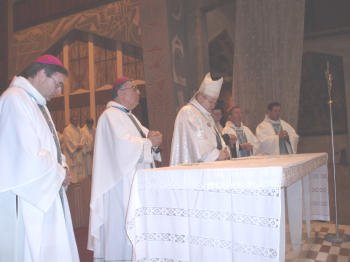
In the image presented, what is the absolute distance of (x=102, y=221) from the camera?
3.77 meters

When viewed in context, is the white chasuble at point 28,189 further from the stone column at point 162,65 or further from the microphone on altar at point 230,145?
the stone column at point 162,65

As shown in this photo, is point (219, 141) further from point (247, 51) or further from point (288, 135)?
point (247, 51)

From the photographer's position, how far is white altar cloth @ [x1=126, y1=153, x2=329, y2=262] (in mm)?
2277

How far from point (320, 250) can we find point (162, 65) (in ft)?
16.4

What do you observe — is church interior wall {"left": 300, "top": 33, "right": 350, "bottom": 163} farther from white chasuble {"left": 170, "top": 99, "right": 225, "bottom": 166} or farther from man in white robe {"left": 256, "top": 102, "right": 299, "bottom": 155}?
white chasuble {"left": 170, "top": 99, "right": 225, "bottom": 166}

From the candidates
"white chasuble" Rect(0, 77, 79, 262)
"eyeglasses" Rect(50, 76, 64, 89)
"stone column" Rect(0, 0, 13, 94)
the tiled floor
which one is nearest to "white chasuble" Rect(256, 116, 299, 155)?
the tiled floor

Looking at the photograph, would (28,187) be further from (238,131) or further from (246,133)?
(246,133)

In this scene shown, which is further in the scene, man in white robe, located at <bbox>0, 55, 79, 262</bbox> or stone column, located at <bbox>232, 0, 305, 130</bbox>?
stone column, located at <bbox>232, 0, 305, 130</bbox>

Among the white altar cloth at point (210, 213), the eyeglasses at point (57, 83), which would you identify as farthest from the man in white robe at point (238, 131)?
the eyeglasses at point (57, 83)

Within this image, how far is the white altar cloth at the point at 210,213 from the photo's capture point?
2277mm

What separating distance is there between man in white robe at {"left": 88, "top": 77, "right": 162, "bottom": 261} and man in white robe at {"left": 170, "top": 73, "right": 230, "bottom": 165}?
0.33m

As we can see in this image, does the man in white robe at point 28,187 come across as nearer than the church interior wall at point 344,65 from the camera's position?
Yes

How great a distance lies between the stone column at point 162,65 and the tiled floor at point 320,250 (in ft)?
12.7

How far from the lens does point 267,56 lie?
25.0 ft
